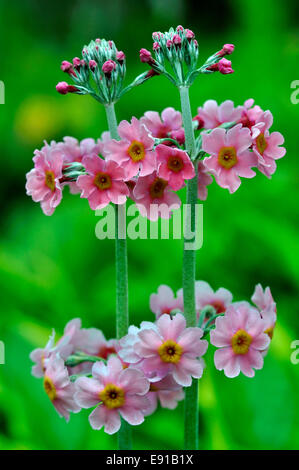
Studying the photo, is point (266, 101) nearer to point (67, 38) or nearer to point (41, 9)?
point (67, 38)

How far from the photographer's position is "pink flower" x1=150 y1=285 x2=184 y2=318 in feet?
6.09

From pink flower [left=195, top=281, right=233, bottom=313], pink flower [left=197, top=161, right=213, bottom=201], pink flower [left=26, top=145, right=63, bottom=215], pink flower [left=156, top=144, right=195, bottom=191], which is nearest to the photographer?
pink flower [left=156, top=144, right=195, bottom=191]

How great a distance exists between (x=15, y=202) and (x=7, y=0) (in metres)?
3.45

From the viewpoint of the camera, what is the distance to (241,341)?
5.44 ft

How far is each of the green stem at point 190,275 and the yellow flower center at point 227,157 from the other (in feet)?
0.25

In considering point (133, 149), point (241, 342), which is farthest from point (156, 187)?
point (241, 342)

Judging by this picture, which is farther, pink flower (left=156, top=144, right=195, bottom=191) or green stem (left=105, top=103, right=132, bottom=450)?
green stem (left=105, top=103, right=132, bottom=450)

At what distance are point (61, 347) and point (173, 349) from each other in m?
0.33

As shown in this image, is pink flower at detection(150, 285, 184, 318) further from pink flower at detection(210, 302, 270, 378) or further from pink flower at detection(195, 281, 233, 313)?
pink flower at detection(210, 302, 270, 378)

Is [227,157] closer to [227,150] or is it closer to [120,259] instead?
[227,150]

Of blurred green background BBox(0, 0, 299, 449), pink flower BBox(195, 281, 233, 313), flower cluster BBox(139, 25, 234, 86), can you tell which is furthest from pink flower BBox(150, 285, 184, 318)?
blurred green background BBox(0, 0, 299, 449)

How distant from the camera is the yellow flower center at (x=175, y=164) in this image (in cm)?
153

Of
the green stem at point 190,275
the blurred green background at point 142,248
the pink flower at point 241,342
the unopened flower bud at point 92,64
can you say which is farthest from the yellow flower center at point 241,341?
the blurred green background at point 142,248

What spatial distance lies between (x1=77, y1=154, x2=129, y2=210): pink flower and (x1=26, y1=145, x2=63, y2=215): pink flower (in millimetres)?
74
